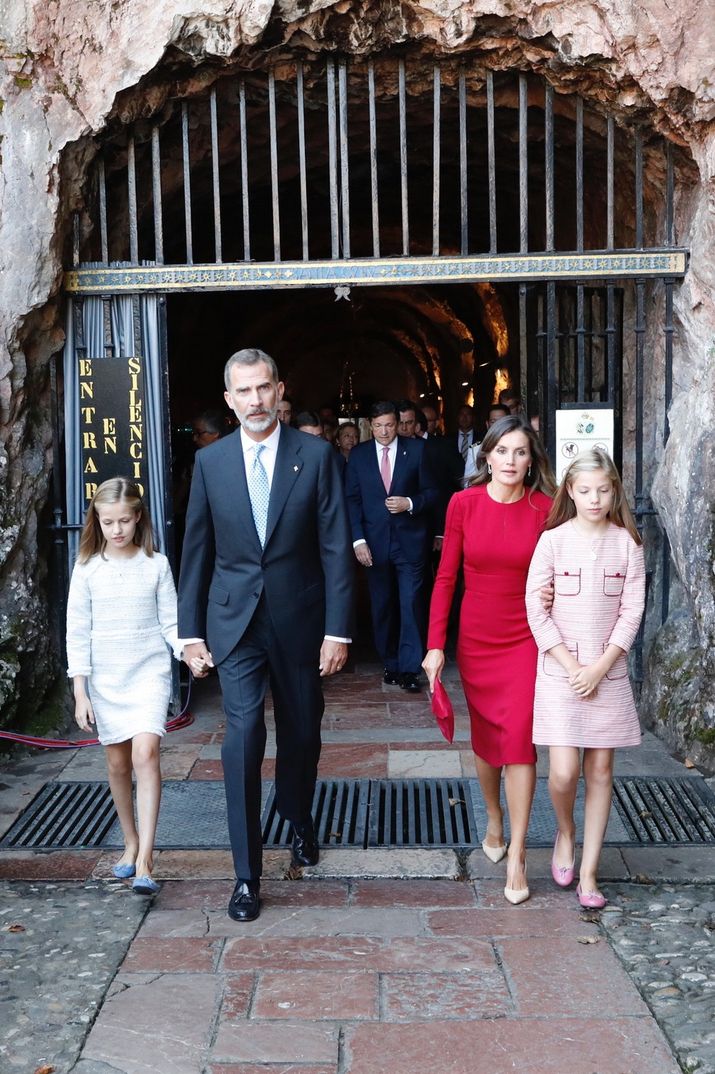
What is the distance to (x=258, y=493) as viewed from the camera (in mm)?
4180


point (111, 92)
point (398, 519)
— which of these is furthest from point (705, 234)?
point (111, 92)

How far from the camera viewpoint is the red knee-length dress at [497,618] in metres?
4.22

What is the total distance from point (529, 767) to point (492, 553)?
2.60 ft

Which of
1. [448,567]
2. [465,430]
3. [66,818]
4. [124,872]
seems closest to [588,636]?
[448,567]

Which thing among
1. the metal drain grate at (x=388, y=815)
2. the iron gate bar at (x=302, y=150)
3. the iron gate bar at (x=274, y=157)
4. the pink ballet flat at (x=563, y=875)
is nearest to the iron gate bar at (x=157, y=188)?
the iron gate bar at (x=274, y=157)

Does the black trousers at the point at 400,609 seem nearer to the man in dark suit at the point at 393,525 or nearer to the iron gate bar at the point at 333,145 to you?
the man in dark suit at the point at 393,525

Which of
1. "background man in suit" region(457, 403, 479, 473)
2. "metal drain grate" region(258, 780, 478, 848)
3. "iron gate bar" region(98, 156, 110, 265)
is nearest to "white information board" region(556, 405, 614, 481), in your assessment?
"metal drain grate" region(258, 780, 478, 848)

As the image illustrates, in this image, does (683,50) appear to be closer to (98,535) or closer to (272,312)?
(98,535)

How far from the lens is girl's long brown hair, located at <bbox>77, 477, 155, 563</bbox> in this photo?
14.2 feet

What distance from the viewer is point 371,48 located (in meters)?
6.40

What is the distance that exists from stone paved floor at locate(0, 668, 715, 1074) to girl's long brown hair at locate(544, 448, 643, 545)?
137cm

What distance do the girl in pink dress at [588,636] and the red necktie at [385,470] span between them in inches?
136

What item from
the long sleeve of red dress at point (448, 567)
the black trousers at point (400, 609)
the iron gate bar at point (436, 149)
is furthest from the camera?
the black trousers at point (400, 609)

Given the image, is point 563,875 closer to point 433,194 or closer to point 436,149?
point 436,149
